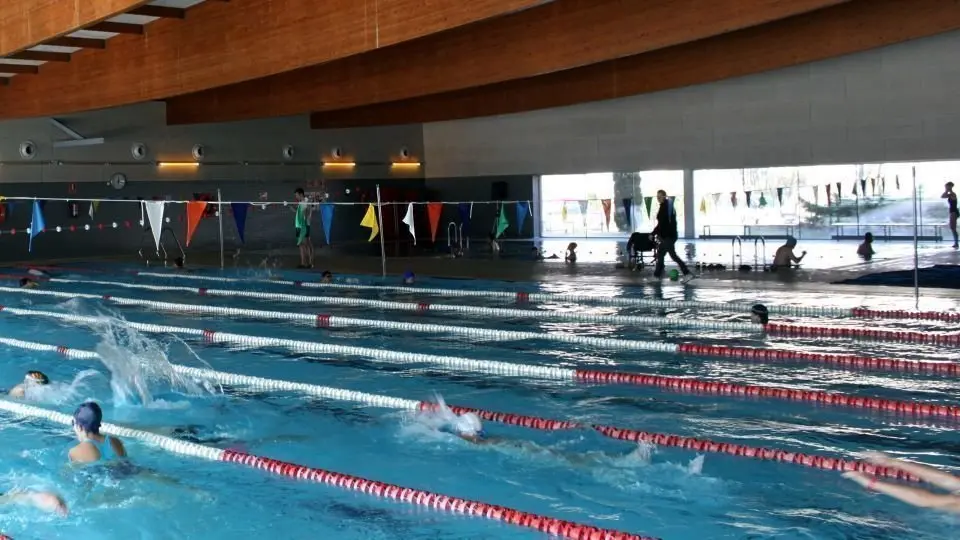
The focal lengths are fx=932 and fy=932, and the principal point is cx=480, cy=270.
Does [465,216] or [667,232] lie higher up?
[465,216]

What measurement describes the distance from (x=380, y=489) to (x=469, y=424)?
942 millimetres

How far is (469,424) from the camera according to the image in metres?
5.26

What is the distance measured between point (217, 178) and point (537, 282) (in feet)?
36.0

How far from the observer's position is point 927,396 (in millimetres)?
5910

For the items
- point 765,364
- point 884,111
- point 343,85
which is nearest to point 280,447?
point 765,364

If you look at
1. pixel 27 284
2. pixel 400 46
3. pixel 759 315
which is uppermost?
Answer: pixel 400 46

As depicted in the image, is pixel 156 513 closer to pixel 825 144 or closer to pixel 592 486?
pixel 592 486

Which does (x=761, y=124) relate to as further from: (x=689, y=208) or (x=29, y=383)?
(x=29, y=383)

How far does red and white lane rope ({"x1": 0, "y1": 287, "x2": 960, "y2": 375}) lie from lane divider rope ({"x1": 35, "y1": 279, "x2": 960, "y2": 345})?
3.02ft

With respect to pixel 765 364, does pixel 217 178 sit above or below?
above

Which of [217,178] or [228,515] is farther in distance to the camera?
[217,178]

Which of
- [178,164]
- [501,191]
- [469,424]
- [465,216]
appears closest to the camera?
[469,424]

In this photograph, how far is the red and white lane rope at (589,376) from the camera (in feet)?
18.7

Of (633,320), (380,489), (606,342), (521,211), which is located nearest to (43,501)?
(380,489)
